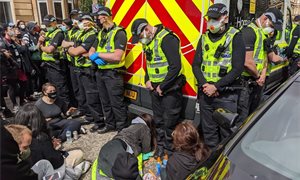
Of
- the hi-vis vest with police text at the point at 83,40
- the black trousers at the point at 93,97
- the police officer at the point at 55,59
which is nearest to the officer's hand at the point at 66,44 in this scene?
the police officer at the point at 55,59

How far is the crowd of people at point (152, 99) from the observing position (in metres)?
2.58

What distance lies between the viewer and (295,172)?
1380mm

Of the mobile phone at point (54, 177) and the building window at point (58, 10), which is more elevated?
the building window at point (58, 10)

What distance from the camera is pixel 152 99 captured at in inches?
139

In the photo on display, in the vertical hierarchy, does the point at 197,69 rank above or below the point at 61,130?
above

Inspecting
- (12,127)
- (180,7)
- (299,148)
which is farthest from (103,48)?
(299,148)

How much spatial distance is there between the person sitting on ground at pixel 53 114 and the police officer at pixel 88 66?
1.14ft

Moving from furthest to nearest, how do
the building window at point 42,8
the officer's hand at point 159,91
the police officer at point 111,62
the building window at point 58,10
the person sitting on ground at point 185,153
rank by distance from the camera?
the building window at point 58,10 → the building window at point 42,8 → the police officer at point 111,62 → the officer's hand at point 159,91 → the person sitting on ground at point 185,153

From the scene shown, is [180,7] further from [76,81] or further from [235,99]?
[76,81]

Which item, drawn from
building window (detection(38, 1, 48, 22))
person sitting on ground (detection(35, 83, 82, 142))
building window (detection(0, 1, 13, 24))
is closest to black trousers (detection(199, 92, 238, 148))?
person sitting on ground (detection(35, 83, 82, 142))

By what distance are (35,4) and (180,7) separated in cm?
1370

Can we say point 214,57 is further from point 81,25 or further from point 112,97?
point 81,25

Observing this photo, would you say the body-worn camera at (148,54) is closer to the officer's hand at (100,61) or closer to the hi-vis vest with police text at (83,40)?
the officer's hand at (100,61)

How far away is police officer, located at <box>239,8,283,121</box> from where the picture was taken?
330cm
